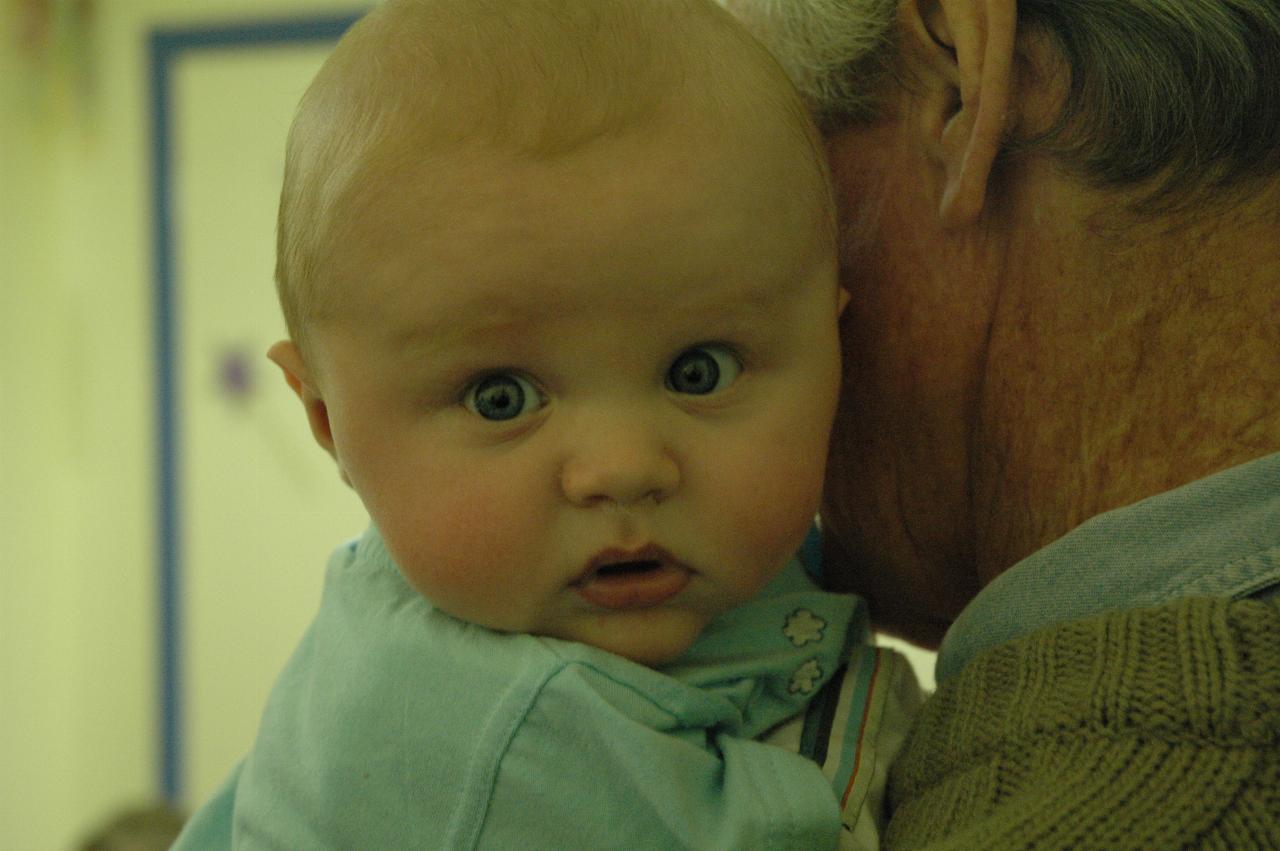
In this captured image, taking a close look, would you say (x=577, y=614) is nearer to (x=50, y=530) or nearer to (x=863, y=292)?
(x=863, y=292)

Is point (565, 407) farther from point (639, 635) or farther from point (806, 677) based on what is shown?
point (806, 677)

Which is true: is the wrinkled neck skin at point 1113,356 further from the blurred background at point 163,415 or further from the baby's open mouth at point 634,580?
the blurred background at point 163,415

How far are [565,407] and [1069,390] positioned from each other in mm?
311

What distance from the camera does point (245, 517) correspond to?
358 cm

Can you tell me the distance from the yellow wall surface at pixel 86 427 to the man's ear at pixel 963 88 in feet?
9.81

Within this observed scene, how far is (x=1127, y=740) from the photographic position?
622mm

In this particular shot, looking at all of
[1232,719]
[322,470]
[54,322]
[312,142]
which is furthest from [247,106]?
[1232,719]

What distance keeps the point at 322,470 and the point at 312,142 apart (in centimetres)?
282

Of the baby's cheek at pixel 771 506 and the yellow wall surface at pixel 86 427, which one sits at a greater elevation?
the baby's cheek at pixel 771 506

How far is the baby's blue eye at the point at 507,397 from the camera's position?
0.73 meters

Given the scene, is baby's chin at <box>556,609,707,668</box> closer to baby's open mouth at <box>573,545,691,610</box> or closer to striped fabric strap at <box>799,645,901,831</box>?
baby's open mouth at <box>573,545,691,610</box>

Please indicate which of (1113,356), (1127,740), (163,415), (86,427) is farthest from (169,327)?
(1127,740)

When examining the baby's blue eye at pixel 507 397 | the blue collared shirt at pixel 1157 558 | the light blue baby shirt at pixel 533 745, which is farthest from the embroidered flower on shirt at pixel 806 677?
the baby's blue eye at pixel 507 397

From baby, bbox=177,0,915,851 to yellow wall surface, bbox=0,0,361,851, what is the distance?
9.51ft
